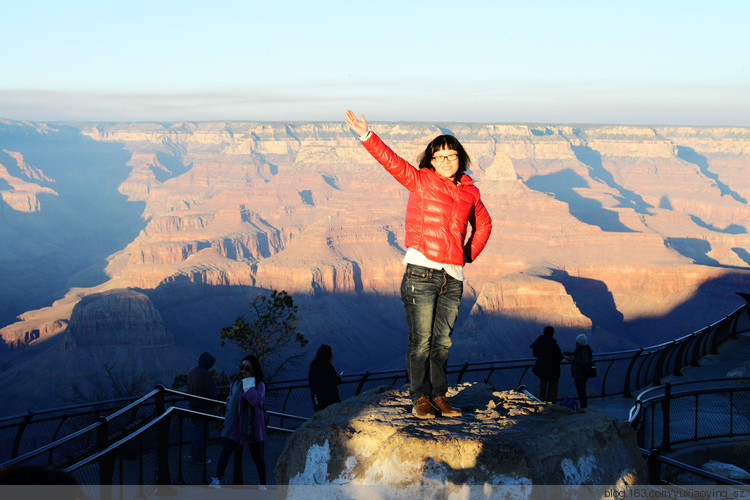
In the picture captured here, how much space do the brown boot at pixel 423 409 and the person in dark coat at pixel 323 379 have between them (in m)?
3.05

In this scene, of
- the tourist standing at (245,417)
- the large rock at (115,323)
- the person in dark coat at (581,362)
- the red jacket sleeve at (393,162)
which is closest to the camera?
the red jacket sleeve at (393,162)

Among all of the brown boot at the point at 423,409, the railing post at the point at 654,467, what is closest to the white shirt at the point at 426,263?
the brown boot at the point at 423,409

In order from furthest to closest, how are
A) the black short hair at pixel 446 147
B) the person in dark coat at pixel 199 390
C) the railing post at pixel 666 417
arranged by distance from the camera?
the person in dark coat at pixel 199 390 < the railing post at pixel 666 417 < the black short hair at pixel 446 147

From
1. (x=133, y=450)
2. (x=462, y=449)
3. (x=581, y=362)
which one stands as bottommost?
(x=133, y=450)

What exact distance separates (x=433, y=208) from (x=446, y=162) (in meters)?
0.48

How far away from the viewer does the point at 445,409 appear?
6.61m

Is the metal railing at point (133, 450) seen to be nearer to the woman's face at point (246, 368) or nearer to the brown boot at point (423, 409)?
the woman's face at point (246, 368)

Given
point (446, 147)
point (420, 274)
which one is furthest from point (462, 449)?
point (446, 147)

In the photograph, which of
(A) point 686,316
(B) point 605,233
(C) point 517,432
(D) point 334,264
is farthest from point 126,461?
Result: (B) point 605,233

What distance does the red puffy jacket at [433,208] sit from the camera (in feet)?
21.2

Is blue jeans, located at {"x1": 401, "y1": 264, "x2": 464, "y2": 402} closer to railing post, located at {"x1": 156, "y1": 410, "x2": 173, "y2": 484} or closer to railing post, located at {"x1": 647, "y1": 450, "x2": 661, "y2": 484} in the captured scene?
railing post, located at {"x1": 647, "y1": 450, "x2": 661, "y2": 484}

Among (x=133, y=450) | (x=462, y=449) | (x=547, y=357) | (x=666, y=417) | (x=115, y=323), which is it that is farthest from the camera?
(x=115, y=323)

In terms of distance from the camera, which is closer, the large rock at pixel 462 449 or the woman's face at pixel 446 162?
the large rock at pixel 462 449

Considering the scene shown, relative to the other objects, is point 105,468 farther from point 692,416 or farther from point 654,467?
point 692,416
